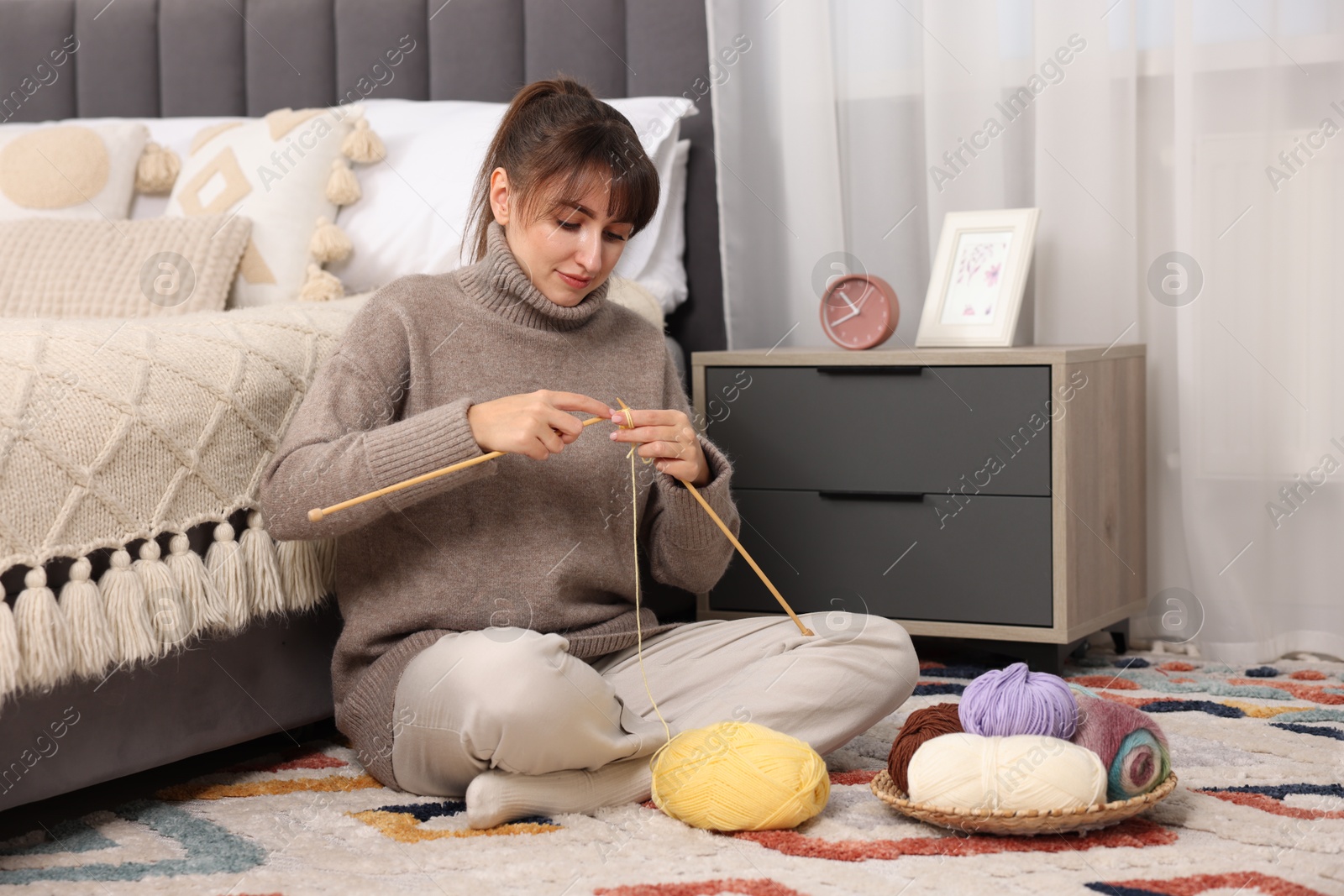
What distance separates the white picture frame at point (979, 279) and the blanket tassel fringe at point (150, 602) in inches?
38.8

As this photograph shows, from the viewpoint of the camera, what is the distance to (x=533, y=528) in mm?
1309

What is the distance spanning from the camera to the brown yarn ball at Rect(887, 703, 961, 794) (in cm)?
117

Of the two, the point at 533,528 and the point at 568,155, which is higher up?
the point at 568,155

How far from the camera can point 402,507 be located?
1.23 meters

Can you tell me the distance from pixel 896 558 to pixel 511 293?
0.74 metres

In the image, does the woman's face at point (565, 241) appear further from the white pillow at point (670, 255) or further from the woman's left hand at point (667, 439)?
the white pillow at point (670, 255)

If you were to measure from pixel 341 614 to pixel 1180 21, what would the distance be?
1457mm

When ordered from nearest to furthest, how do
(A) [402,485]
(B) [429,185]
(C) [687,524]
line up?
(A) [402,485]
(C) [687,524]
(B) [429,185]

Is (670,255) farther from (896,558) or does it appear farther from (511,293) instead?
(511,293)

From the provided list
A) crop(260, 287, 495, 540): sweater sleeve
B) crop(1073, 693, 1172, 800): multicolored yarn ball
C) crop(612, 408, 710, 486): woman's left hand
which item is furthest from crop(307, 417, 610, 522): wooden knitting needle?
crop(1073, 693, 1172, 800): multicolored yarn ball

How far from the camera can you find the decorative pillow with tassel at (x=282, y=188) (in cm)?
192

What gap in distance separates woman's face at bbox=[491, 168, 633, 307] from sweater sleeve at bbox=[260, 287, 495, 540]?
0.15 metres

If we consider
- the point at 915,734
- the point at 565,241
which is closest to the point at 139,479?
the point at 565,241

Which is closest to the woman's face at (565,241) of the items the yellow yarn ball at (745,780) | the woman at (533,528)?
the woman at (533,528)
